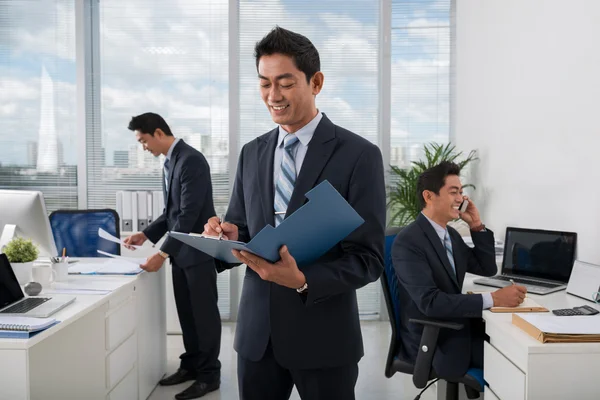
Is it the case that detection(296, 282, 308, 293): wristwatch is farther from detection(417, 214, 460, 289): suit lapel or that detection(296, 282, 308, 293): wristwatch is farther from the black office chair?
detection(417, 214, 460, 289): suit lapel

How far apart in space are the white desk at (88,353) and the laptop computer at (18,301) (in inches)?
1.9

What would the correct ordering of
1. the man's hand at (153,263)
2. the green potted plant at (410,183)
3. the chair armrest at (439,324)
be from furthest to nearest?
1. the green potted plant at (410,183)
2. the man's hand at (153,263)
3. the chair armrest at (439,324)

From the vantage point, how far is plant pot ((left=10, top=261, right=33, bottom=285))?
267 centimetres

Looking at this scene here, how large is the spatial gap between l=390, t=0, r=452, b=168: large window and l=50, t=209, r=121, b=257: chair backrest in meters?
2.65

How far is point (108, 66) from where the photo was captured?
17.5ft

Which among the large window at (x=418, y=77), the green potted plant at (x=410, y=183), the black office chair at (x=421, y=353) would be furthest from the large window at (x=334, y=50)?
the black office chair at (x=421, y=353)

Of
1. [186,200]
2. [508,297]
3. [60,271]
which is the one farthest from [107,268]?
[508,297]

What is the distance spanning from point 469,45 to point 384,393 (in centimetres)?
294

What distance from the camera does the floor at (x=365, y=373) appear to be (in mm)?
3648

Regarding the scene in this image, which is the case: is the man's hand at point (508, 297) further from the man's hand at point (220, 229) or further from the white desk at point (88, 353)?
the white desk at point (88, 353)

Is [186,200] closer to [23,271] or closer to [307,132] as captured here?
[23,271]

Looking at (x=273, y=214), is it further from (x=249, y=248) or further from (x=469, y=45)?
(x=469, y=45)

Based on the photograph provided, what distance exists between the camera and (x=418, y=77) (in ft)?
17.5

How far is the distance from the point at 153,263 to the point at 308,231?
218 centimetres
